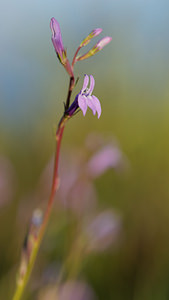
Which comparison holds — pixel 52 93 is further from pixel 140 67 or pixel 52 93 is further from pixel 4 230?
pixel 4 230

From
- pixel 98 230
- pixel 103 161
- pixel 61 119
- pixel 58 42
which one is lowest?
pixel 98 230

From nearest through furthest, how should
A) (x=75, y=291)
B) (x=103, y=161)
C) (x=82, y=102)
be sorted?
(x=82, y=102) → (x=103, y=161) → (x=75, y=291)

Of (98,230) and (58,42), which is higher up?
(58,42)

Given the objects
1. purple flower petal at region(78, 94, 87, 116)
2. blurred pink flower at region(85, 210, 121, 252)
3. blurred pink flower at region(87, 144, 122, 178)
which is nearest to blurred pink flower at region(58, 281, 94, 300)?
blurred pink flower at region(85, 210, 121, 252)

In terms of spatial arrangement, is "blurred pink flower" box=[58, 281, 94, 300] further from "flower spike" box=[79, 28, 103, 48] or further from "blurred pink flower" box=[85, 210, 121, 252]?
"flower spike" box=[79, 28, 103, 48]

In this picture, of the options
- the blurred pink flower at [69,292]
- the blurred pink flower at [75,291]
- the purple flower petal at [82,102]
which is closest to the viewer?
the purple flower petal at [82,102]

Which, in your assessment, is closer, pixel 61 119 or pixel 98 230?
pixel 61 119

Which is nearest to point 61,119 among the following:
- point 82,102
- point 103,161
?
point 82,102

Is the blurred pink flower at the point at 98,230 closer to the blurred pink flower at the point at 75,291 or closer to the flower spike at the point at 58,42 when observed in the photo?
the blurred pink flower at the point at 75,291

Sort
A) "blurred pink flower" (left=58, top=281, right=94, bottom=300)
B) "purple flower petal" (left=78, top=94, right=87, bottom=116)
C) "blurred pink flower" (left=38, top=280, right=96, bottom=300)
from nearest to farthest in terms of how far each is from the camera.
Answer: "purple flower petal" (left=78, top=94, right=87, bottom=116) → "blurred pink flower" (left=38, top=280, right=96, bottom=300) → "blurred pink flower" (left=58, top=281, right=94, bottom=300)

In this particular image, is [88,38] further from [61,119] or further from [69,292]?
[69,292]

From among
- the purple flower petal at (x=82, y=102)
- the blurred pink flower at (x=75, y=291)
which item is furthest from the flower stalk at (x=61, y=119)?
the blurred pink flower at (x=75, y=291)

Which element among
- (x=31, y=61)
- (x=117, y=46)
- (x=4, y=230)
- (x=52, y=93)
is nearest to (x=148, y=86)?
(x=117, y=46)
